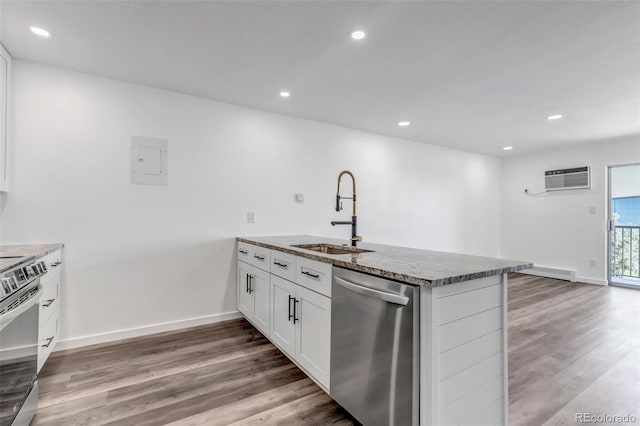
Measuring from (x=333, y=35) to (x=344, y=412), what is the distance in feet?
7.97

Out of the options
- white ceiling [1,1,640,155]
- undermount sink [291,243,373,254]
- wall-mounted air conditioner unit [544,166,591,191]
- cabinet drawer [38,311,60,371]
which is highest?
white ceiling [1,1,640,155]

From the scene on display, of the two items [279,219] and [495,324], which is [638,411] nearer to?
[495,324]

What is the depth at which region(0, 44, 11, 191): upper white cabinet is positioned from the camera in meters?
2.22

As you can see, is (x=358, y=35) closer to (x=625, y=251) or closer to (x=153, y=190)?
(x=153, y=190)

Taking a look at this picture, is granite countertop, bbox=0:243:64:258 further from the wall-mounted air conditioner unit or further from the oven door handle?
the wall-mounted air conditioner unit

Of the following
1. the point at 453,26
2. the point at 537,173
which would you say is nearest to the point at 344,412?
the point at 453,26

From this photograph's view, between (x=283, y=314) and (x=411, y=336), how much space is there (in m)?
1.25

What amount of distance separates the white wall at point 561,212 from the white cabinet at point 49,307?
713cm

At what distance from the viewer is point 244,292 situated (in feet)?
10.1

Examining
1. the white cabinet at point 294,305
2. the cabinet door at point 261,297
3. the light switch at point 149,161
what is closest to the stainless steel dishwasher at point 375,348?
the white cabinet at point 294,305

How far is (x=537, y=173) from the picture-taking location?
5848 millimetres

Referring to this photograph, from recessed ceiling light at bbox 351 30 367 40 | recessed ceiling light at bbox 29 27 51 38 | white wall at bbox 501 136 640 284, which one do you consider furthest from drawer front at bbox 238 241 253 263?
white wall at bbox 501 136 640 284

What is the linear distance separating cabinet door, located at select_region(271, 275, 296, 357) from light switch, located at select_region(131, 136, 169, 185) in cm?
157
